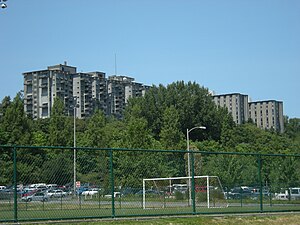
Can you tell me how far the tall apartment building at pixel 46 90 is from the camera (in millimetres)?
173375

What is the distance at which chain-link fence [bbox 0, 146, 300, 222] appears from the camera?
54.2 feet

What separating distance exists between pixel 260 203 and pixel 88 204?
322 inches

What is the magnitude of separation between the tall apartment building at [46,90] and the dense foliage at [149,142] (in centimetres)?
5905

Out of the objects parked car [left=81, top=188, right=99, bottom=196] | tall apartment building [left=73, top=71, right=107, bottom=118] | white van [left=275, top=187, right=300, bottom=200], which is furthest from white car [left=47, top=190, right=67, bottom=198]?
tall apartment building [left=73, top=71, right=107, bottom=118]

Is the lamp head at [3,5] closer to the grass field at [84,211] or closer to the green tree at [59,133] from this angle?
the grass field at [84,211]

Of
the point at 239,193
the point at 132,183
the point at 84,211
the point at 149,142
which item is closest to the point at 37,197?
the point at 84,211

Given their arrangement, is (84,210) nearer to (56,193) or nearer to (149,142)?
(56,193)

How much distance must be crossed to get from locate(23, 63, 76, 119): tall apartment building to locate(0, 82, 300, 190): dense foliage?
194 ft

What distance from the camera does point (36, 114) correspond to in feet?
575

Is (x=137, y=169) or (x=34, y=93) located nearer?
(x=137, y=169)

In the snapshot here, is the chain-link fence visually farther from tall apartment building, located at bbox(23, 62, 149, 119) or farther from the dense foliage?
tall apartment building, located at bbox(23, 62, 149, 119)

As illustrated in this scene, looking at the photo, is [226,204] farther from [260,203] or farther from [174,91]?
[174,91]

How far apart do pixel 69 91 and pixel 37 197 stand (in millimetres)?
164199

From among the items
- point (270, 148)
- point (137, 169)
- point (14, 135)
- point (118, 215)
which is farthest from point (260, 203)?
point (270, 148)
